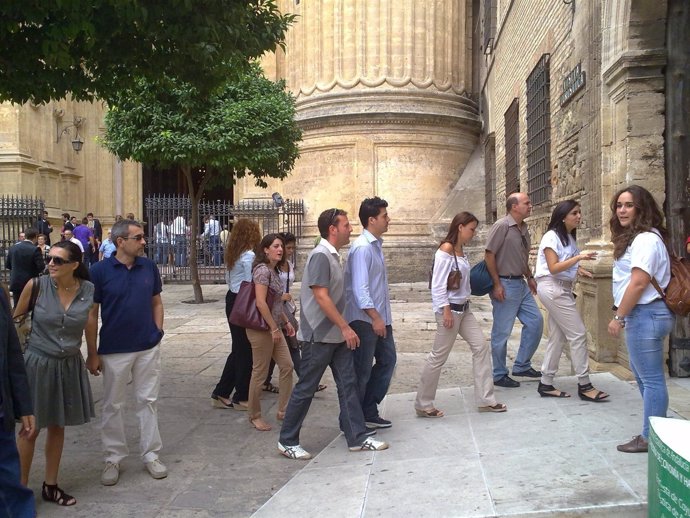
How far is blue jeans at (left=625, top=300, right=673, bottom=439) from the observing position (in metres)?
4.18

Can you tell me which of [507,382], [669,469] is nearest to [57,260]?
[669,469]

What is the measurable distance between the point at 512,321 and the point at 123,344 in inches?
145

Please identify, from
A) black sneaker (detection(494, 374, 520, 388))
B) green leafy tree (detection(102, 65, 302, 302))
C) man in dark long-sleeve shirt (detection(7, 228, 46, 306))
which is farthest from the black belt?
green leafy tree (detection(102, 65, 302, 302))

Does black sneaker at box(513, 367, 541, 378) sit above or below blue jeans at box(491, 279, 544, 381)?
below

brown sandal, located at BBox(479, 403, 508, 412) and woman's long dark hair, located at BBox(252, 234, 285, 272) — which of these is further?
woman's long dark hair, located at BBox(252, 234, 285, 272)

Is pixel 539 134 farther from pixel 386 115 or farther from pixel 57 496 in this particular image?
pixel 386 115

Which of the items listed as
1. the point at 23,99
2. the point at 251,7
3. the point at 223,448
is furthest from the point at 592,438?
the point at 23,99

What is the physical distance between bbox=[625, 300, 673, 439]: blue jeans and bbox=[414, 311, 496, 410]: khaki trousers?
1421 millimetres

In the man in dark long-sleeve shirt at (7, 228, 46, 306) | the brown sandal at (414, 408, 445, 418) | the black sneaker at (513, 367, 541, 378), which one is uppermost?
the man in dark long-sleeve shirt at (7, 228, 46, 306)

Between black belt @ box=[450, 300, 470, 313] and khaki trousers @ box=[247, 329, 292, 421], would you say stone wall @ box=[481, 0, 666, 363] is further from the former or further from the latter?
khaki trousers @ box=[247, 329, 292, 421]

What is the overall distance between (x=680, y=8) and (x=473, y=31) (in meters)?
14.6

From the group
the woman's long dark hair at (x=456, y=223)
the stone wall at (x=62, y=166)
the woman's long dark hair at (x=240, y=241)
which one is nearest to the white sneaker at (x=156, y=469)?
the woman's long dark hair at (x=240, y=241)

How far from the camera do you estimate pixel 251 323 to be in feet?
18.2

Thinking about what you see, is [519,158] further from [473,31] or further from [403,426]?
[473,31]
